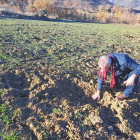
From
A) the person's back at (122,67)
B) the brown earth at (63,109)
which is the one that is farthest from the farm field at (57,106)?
the person's back at (122,67)

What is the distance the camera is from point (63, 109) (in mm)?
2348

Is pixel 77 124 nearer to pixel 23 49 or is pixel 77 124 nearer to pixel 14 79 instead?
pixel 14 79

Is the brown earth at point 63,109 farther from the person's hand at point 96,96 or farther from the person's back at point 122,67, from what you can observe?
the person's back at point 122,67

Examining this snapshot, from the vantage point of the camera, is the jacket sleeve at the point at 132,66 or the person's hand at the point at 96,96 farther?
the person's hand at the point at 96,96

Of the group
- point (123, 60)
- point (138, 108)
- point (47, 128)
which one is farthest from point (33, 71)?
point (138, 108)

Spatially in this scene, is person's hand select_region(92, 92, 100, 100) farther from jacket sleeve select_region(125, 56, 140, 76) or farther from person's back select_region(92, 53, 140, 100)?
jacket sleeve select_region(125, 56, 140, 76)

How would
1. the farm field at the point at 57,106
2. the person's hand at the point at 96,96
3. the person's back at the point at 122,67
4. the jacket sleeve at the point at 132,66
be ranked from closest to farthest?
the farm field at the point at 57,106 → the person's back at the point at 122,67 → the jacket sleeve at the point at 132,66 → the person's hand at the point at 96,96

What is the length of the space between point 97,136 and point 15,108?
1.54m

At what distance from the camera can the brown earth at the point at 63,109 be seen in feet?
6.47

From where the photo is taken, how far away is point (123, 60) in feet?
7.89

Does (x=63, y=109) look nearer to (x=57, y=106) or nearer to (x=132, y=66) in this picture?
(x=57, y=106)

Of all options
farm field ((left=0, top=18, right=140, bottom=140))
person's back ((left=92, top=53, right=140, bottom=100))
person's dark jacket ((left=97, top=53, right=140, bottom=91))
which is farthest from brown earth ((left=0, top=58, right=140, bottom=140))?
person's dark jacket ((left=97, top=53, right=140, bottom=91))

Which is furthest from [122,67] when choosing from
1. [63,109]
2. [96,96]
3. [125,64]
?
[63,109]

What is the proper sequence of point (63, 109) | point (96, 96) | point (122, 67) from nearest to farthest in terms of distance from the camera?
1. point (63, 109)
2. point (122, 67)
3. point (96, 96)
